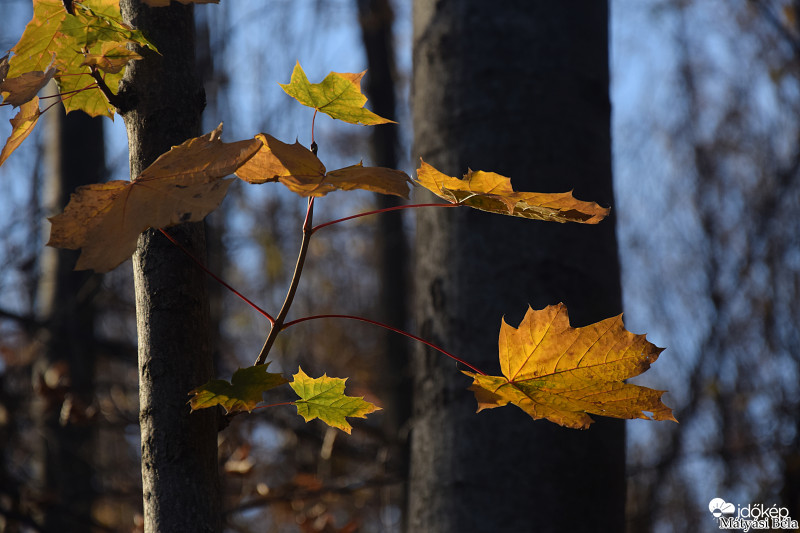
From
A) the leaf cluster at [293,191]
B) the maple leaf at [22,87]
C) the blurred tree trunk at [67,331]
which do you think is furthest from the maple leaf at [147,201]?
the blurred tree trunk at [67,331]

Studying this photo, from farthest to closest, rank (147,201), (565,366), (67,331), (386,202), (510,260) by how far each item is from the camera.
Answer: (386,202)
(67,331)
(510,260)
(565,366)
(147,201)

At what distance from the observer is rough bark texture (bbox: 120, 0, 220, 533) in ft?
1.96

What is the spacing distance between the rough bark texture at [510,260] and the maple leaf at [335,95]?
723 mm

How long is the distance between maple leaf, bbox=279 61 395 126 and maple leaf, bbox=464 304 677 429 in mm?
272

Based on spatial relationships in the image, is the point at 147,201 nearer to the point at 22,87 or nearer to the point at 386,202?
the point at 22,87

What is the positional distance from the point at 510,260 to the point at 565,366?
704 millimetres

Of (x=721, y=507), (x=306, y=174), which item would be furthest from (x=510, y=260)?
(x=721, y=507)

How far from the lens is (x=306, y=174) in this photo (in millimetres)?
575

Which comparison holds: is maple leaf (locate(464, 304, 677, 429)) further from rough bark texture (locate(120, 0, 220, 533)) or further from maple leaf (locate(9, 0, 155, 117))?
maple leaf (locate(9, 0, 155, 117))

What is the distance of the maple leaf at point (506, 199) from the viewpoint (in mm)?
607

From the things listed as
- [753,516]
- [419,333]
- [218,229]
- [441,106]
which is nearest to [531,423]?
[419,333]

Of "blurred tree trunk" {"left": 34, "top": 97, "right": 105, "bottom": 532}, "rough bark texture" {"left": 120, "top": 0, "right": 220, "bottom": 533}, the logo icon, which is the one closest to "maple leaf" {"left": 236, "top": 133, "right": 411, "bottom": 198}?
"rough bark texture" {"left": 120, "top": 0, "right": 220, "bottom": 533}

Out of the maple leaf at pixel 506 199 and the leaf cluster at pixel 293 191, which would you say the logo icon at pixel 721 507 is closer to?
the leaf cluster at pixel 293 191

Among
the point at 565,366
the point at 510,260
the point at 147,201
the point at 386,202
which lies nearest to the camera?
the point at 147,201
